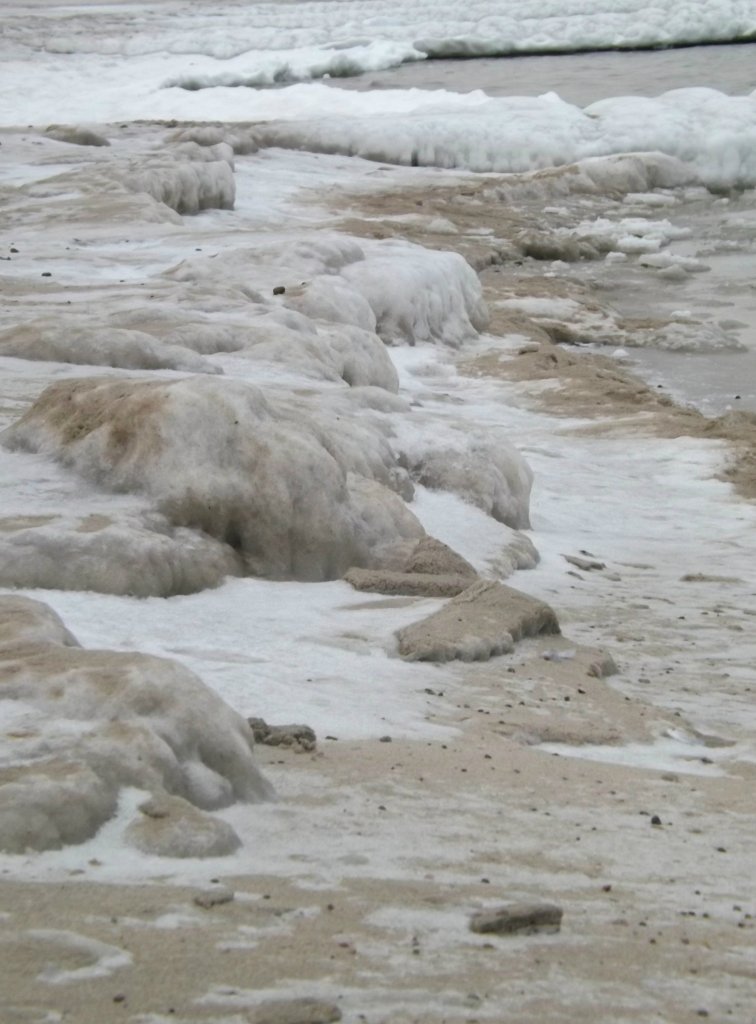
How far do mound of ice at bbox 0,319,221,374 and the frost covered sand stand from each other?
13 mm

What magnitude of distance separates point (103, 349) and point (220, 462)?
182 centimetres

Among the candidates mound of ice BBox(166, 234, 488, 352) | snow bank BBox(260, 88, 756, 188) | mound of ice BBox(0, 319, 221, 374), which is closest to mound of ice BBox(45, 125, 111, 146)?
snow bank BBox(260, 88, 756, 188)

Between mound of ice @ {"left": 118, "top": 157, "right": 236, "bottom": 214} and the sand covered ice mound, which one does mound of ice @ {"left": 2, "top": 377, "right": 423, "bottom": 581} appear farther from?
mound of ice @ {"left": 118, "top": 157, "right": 236, "bottom": 214}

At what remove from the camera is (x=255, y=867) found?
8.35 feet

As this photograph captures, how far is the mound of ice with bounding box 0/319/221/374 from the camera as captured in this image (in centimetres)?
625

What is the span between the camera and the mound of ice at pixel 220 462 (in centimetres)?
456

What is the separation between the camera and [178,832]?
2.56 m

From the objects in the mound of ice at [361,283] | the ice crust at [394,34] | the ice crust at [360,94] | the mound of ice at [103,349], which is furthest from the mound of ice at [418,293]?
the ice crust at [394,34]

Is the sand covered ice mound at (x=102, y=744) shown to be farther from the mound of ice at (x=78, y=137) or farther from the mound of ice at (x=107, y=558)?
the mound of ice at (x=78, y=137)

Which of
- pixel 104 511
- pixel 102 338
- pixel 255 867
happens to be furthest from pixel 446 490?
pixel 255 867

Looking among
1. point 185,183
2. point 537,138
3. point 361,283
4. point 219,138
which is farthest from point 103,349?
point 537,138

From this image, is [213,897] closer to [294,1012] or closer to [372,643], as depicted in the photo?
[294,1012]

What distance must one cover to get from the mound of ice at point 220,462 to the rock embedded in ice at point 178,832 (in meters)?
1.94

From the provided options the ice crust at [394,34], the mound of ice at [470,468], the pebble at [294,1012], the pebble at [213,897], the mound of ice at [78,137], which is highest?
the ice crust at [394,34]
